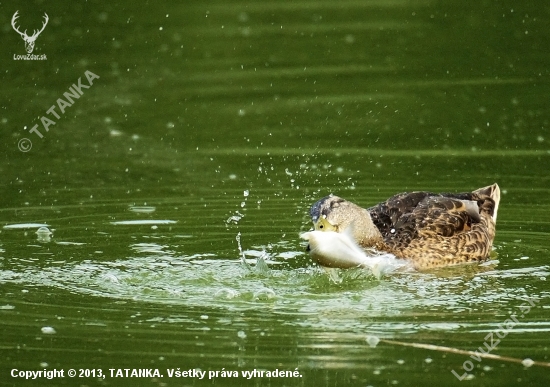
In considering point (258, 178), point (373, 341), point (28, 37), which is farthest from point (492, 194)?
point (28, 37)

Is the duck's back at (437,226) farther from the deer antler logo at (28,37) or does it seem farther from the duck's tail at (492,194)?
the deer antler logo at (28,37)

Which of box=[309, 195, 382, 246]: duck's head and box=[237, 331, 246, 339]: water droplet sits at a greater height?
box=[309, 195, 382, 246]: duck's head

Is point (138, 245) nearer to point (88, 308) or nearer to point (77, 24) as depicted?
point (88, 308)

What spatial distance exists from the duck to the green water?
0.19 meters

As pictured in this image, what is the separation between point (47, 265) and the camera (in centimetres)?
1123

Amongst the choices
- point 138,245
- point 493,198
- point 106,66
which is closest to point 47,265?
point 138,245

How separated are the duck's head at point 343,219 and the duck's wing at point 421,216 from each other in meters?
0.35

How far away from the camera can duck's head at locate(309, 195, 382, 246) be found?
11.0 metres

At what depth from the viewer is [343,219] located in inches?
437

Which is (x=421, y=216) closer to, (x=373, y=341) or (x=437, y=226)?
(x=437, y=226)

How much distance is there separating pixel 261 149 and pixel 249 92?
216 centimetres

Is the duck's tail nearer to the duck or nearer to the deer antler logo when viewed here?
the duck

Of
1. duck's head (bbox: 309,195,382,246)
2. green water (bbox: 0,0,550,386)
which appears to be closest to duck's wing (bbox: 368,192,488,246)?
duck's head (bbox: 309,195,382,246)

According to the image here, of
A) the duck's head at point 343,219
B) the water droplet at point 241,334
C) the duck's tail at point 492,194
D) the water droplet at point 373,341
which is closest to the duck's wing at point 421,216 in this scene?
the duck's tail at point 492,194
